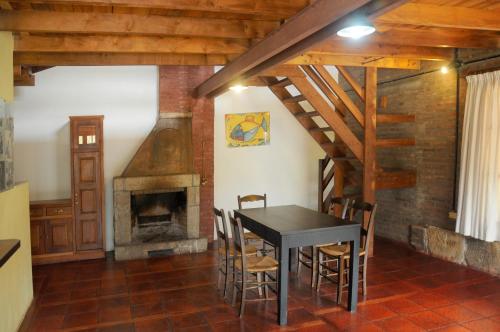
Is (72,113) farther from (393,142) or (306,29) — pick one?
(393,142)

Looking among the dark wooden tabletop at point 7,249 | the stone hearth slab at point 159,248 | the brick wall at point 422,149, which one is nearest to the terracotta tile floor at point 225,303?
the stone hearth slab at point 159,248

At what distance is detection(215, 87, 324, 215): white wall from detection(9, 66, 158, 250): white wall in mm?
1362

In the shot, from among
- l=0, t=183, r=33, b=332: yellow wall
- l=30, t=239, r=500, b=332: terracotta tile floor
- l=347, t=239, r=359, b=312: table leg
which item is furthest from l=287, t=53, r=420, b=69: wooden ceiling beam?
l=0, t=183, r=33, b=332: yellow wall

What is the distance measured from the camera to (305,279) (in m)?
4.86

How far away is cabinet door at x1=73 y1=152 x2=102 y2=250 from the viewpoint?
5578 mm

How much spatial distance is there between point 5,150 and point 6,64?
80 cm

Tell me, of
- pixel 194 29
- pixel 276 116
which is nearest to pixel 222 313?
pixel 194 29

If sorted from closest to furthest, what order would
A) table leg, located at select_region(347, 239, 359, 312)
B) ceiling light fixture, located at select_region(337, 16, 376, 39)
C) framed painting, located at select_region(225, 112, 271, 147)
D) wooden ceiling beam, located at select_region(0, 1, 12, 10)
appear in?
ceiling light fixture, located at select_region(337, 16, 376, 39) → wooden ceiling beam, located at select_region(0, 1, 12, 10) → table leg, located at select_region(347, 239, 359, 312) → framed painting, located at select_region(225, 112, 271, 147)

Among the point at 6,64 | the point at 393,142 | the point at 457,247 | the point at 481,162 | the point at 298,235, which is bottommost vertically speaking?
the point at 457,247

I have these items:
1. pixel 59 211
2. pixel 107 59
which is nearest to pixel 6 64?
pixel 107 59

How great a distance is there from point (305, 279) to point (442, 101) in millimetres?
3214

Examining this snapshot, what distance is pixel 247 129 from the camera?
6.97 meters

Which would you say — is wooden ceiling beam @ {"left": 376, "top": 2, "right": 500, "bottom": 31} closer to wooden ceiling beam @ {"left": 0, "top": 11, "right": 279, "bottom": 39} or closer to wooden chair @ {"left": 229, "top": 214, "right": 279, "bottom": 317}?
wooden ceiling beam @ {"left": 0, "top": 11, "right": 279, "bottom": 39}

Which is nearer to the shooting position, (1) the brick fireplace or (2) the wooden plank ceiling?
(2) the wooden plank ceiling
